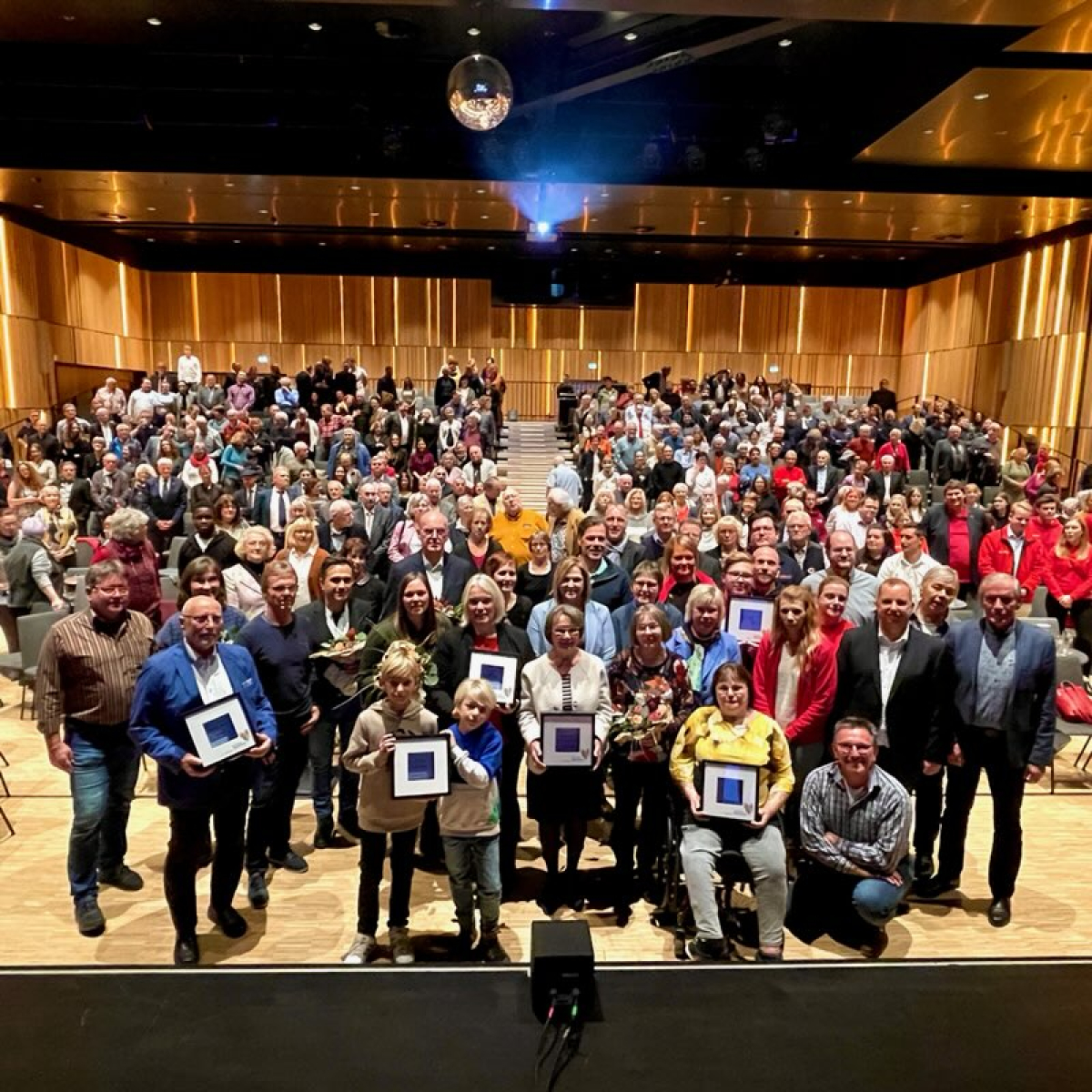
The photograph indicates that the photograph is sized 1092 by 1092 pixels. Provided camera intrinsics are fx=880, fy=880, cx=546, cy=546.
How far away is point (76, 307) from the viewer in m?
19.1

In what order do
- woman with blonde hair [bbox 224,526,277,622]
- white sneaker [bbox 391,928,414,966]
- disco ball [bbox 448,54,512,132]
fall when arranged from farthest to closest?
woman with blonde hair [bbox 224,526,277,622]
disco ball [bbox 448,54,512,132]
white sneaker [bbox 391,928,414,966]

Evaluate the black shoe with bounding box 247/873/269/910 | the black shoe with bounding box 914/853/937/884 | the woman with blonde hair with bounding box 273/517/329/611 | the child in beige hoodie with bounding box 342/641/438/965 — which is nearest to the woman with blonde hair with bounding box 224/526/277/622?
the woman with blonde hair with bounding box 273/517/329/611

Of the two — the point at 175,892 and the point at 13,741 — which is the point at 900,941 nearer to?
the point at 175,892

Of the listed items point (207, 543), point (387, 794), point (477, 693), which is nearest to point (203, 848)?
point (387, 794)

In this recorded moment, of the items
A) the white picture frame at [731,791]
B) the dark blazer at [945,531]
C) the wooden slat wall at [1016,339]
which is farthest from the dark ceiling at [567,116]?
the white picture frame at [731,791]

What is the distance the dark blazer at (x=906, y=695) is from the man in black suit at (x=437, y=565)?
80.9 inches

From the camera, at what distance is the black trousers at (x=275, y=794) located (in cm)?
385

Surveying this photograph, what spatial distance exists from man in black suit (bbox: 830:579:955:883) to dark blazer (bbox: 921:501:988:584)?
396 centimetres

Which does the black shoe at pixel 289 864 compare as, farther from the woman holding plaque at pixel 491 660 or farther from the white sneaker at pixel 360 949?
the woman holding plaque at pixel 491 660

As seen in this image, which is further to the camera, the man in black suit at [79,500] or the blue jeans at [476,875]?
the man in black suit at [79,500]

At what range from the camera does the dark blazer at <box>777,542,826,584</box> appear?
559 centimetres

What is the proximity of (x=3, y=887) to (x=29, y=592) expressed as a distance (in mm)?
2769

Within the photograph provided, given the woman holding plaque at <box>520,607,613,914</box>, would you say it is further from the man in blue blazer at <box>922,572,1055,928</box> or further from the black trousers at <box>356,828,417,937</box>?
the man in blue blazer at <box>922,572,1055,928</box>

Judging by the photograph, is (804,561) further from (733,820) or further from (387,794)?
(387,794)
